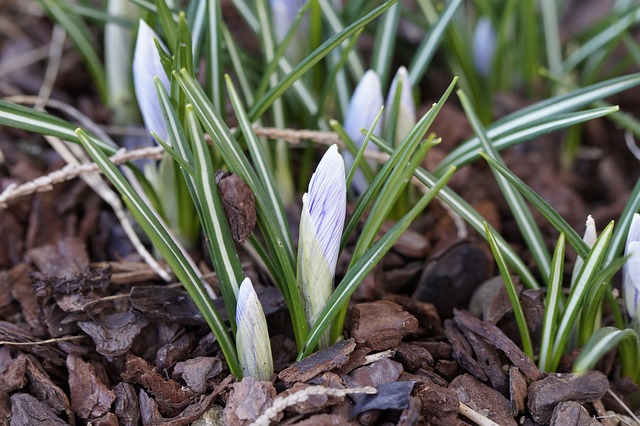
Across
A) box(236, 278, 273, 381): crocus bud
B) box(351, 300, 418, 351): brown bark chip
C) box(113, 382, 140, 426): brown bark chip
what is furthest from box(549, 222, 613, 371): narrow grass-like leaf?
box(113, 382, 140, 426): brown bark chip

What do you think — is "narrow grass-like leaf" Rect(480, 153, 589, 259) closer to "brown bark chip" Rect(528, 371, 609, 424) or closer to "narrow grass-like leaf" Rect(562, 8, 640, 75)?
"brown bark chip" Rect(528, 371, 609, 424)

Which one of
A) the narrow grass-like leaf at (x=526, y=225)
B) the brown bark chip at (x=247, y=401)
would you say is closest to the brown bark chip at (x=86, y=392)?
the brown bark chip at (x=247, y=401)

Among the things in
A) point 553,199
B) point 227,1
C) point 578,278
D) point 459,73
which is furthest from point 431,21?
point 578,278

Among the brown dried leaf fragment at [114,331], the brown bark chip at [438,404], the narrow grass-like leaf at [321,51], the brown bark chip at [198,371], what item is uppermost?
the narrow grass-like leaf at [321,51]

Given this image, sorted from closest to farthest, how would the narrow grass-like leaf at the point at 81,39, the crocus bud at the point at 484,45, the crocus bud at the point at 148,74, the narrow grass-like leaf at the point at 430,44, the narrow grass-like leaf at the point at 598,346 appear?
the narrow grass-like leaf at the point at 598,346
the crocus bud at the point at 148,74
the narrow grass-like leaf at the point at 430,44
the narrow grass-like leaf at the point at 81,39
the crocus bud at the point at 484,45

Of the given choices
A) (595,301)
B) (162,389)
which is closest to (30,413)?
(162,389)

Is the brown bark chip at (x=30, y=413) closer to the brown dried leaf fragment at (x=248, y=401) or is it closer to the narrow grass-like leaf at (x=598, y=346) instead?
the brown dried leaf fragment at (x=248, y=401)
